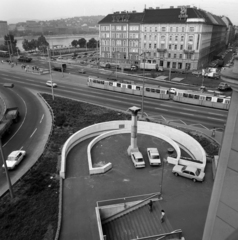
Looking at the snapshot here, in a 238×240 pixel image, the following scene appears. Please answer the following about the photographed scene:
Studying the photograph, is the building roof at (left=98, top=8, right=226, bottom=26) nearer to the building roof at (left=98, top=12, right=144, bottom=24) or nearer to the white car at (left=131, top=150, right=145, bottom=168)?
the building roof at (left=98, top=12, right=144, bottom=24)

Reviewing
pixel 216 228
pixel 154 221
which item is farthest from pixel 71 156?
pixel 216 228

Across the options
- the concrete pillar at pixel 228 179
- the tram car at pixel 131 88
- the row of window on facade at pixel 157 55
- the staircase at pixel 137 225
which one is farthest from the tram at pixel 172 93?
the concrete pillar at pixel 228 179

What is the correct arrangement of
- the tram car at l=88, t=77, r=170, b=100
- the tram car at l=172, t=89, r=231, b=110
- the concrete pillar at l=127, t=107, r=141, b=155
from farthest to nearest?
the tram car at l=88, t=77, r=170, b=100 < the tram car at l=172, t=89, r=231, b=110 < the concrete pillar at l=127, t=107, r=141, b=155

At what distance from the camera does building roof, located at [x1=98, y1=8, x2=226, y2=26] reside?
63781 millimetres

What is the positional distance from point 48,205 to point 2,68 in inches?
2561

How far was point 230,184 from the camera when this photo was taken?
6.80 metres

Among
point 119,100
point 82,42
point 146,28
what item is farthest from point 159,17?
point 82,42

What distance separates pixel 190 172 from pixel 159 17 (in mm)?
61078

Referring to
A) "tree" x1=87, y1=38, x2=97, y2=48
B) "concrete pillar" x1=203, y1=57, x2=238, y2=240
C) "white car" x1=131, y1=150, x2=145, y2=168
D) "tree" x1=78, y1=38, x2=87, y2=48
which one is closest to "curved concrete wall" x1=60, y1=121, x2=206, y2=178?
"white car" x1=131, y1=150, x2=145, y2=168

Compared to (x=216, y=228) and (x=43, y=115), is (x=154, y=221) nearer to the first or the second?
(x=216, y=228)

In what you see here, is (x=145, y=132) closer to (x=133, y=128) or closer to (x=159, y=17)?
(x=133, y=128)

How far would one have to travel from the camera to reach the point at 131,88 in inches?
1757

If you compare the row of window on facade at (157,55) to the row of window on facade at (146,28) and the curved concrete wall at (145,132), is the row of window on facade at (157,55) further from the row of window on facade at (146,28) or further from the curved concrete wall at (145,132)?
the curved concrete wall at (145,132)

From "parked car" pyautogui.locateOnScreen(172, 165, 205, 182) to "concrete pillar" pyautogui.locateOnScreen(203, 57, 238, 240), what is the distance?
11.7 meters
